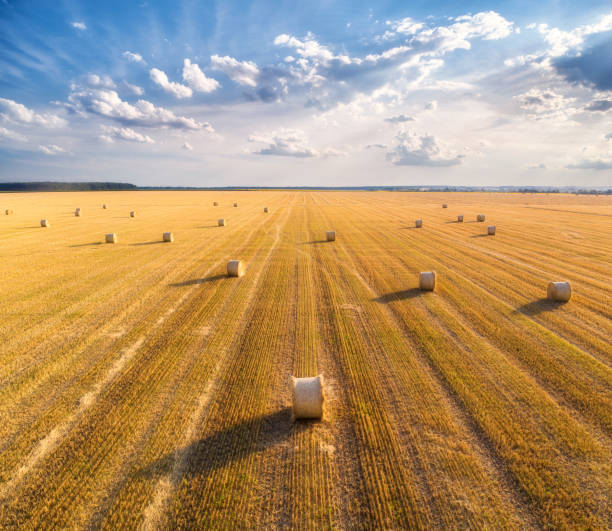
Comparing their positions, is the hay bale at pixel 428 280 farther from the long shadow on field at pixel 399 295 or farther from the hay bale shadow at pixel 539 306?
the hay bale shadow at pixel 539 306

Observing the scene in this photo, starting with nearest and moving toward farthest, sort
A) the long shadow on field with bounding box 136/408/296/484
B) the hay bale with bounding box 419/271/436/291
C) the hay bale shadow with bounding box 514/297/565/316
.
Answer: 1. the long shadow on field with bounding box 136/408/296/484
2. the hay bale shadow with bounding box 514/297/565/316
3. the hay bale with bounding box 419/271/436/291

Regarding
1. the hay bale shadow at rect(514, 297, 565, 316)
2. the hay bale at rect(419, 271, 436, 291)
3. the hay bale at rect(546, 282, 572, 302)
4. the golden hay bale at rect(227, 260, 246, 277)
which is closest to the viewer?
the hay bale shadow at rect(514, 297, 565, 316)

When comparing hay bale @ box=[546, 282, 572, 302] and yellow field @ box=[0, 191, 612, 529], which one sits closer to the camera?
yellow field @ box=[0, 191, 612, 529]

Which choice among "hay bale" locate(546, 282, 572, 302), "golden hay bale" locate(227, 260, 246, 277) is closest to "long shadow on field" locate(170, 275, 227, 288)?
"golden hay bale" locate(227, 260, 246, 277)

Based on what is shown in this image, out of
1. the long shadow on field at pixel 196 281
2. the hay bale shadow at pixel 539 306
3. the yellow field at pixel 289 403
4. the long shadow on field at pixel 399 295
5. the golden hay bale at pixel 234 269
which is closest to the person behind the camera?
the yellow field at pixel 289 403

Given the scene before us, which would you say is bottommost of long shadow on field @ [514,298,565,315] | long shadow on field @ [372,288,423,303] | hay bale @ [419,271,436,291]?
long shadow on field @ [514,298,565,315]

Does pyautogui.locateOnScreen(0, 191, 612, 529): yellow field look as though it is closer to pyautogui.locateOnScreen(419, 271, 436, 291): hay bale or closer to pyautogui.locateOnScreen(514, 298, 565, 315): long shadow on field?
pyautogui.locateOnScreen(514, 298, 565, 315): long shadow on field

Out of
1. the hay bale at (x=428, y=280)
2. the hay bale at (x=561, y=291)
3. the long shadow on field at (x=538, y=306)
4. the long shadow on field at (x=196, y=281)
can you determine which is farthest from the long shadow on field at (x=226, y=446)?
the hay bale at (x=561, y=291)

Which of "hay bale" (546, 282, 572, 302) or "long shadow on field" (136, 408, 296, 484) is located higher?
"hay bale" (546, 282, 572, 302)
